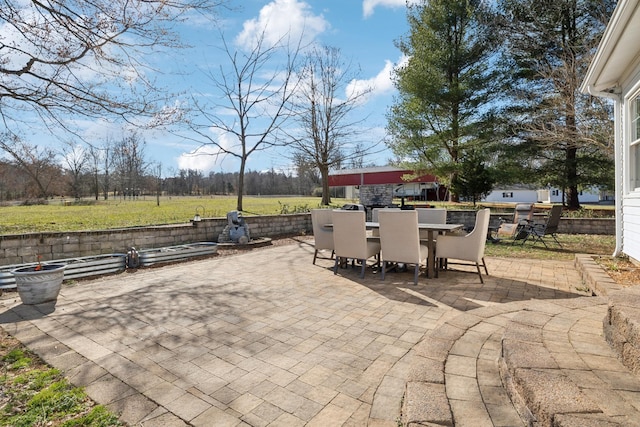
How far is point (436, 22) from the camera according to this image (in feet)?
46.6

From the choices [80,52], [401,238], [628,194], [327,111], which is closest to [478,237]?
[401,238]

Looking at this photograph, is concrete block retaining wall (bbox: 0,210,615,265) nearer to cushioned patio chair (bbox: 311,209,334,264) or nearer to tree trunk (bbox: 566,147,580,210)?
tree trunk (bbox: 566,147,580,210)

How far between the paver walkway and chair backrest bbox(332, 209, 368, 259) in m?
0.40

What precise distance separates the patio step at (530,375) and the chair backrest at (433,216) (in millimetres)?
3280

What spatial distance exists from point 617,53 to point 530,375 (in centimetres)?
479

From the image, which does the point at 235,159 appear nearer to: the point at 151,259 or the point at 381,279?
the point at 151,259

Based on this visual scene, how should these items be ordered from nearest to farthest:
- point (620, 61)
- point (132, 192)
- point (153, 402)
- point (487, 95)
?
point (153, 402), point (620, 61), point (487, 95), point (132, 192)

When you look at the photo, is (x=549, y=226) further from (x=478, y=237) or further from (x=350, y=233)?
(x=350, y=233)

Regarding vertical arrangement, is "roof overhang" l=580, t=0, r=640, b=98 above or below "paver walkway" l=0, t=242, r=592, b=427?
above

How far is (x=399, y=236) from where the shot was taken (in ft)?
15.1

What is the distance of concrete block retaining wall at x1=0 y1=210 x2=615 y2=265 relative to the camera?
550cm

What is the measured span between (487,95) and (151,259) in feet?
46.3

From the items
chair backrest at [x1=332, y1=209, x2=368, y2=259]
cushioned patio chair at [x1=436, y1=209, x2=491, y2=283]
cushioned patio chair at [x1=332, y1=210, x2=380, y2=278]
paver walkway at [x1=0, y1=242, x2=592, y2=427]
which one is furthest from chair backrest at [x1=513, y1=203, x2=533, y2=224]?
chair backrest at [x1=332, y1=209, x2=368, y2=259]

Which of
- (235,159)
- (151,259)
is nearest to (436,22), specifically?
(235,159)
